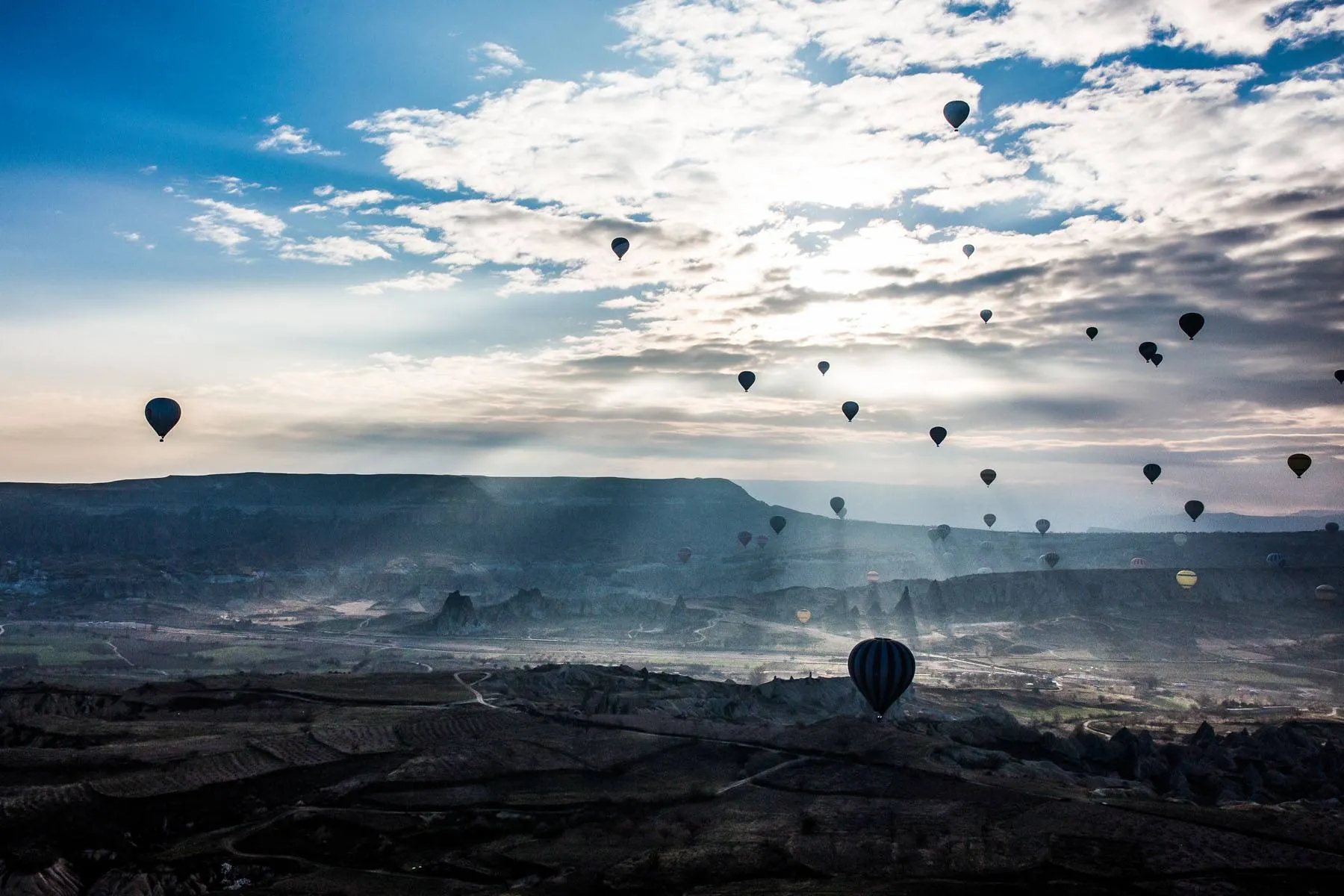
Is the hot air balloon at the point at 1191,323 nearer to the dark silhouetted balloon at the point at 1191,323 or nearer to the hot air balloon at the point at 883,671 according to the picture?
the dark silhouetted balloon at the point at 1191,323

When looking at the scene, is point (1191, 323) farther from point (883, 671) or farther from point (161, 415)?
point (161, 415)

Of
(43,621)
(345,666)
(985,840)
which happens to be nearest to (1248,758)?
(985,840)

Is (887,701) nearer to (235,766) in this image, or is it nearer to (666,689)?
(666,689)

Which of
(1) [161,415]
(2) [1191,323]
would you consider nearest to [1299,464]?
(2) [1191,323]

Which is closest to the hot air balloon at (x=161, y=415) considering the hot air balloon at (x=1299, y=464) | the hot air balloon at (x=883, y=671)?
the hot air balloon at (x=883, y=671)

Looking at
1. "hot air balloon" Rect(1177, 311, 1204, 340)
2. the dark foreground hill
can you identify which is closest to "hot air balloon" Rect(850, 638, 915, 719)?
the dark foreground hill

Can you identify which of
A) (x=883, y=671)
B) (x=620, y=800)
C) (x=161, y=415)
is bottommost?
(x=620, y=800)
